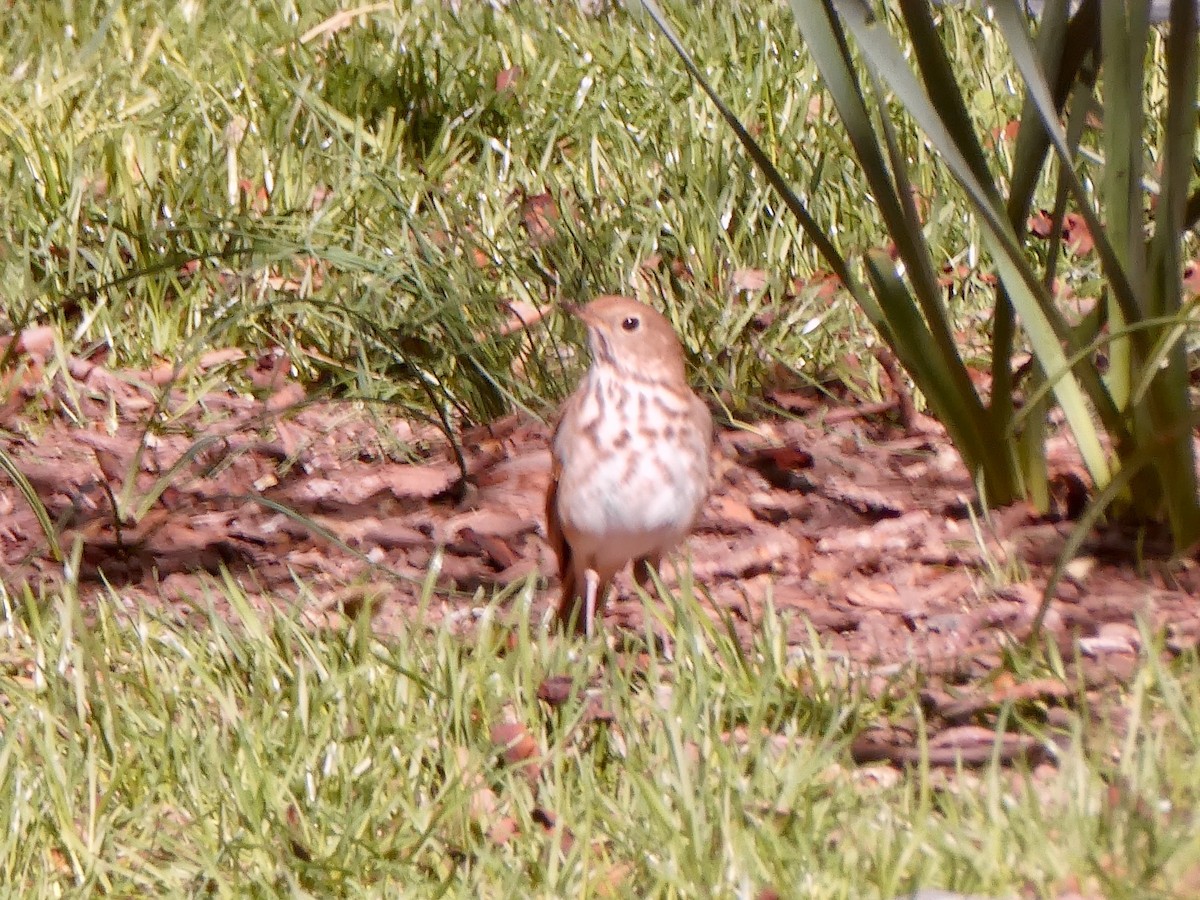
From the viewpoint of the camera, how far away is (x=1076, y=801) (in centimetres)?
266

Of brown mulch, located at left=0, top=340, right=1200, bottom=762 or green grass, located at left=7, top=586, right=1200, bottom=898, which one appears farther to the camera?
brown mulch, located at left=0, top=340, right=1200, bottom=762

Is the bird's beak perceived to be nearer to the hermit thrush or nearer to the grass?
the hermit thrush

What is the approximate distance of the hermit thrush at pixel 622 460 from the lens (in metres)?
3.98

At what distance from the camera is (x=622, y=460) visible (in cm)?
401

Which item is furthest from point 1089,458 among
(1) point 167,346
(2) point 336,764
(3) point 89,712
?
(1) point 167,346

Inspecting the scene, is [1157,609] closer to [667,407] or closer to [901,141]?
[667,407]

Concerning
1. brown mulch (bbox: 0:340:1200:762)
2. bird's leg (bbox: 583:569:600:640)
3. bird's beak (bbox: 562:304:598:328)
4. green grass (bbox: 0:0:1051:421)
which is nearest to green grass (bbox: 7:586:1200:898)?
brown mulch (bbox: 0:340:1200:762)

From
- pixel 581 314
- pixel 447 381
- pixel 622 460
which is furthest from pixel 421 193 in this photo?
pixel 622 460

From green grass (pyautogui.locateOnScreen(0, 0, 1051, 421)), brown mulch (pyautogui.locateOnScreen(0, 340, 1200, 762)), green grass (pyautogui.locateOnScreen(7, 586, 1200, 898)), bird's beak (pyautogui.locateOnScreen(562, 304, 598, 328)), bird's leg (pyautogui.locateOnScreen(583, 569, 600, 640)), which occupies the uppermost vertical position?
green grass (pyautogui.locateOnScreen(0, 0, 1051, 421))

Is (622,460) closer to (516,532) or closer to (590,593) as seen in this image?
(590,593)

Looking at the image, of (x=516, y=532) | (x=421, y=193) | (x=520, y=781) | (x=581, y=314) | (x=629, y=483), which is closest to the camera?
(x=520, y=781)

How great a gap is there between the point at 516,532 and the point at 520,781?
1.48 metres

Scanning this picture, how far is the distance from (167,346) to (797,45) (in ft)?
7.54

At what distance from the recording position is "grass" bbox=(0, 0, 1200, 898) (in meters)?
2.74
